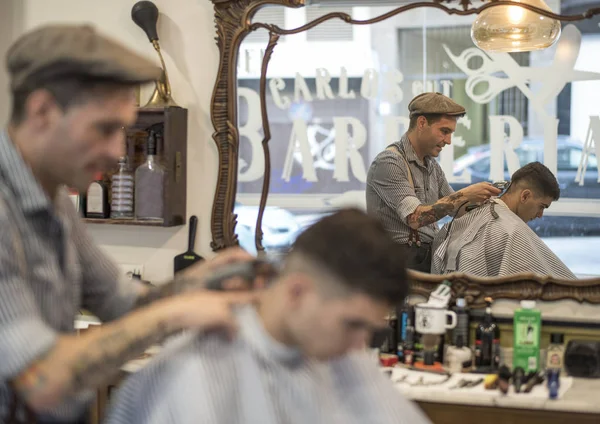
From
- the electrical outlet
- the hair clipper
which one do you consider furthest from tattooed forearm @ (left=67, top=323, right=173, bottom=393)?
the electrical outlet

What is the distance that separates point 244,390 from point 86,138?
1.68 ft

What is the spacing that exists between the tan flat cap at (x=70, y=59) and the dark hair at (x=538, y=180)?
6.22 feet

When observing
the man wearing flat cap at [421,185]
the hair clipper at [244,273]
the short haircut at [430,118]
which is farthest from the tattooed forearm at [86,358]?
the short haircut at [430,118]

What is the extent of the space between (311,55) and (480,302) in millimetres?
1137

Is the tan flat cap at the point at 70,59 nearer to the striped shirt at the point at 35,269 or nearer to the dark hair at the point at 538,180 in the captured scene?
the striped shirt at the point at 35,269

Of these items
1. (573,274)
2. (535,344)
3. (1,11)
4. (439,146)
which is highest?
(1,11)

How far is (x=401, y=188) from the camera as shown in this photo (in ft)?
10.2

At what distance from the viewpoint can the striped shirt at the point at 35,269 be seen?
4.35 feet

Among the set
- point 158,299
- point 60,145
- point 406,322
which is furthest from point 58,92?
point 406,322

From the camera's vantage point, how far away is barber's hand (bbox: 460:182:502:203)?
303 cm

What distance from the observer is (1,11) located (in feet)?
11.6

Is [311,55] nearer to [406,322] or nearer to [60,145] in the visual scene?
[406,322]

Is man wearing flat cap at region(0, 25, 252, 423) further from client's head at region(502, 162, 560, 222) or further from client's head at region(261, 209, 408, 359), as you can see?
client's head at region(502, 162, 560, 222)

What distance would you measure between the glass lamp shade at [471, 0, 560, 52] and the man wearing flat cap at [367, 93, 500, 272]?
0.85 ft
